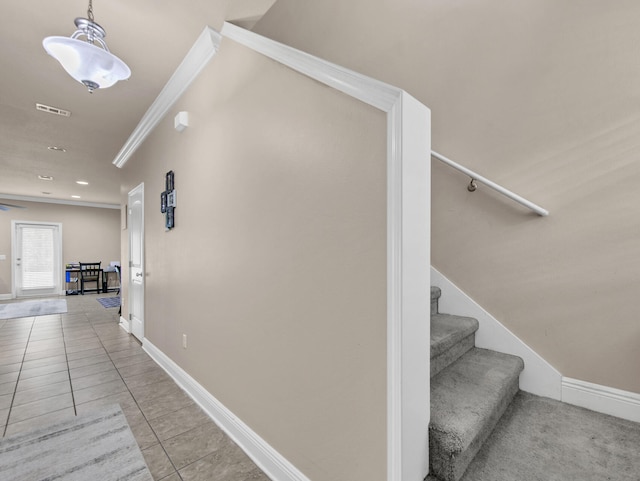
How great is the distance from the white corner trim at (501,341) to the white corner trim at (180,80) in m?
2.41

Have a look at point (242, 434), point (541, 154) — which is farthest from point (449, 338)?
point (242, 434)

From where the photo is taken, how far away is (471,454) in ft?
3.65

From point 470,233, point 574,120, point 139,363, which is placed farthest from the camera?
point 139,363

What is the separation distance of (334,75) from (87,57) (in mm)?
1579

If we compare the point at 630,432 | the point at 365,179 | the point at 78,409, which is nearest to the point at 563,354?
the point at 630,432

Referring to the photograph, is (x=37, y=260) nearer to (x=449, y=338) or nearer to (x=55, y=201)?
(x=55, y=201)

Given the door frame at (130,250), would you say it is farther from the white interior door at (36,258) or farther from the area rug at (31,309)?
the white interior door at (36,258)

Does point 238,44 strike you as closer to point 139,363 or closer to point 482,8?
point 482,8

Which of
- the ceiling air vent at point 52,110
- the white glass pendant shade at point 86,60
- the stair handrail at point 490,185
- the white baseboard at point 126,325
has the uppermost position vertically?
the ceiling air vent at point 52,110

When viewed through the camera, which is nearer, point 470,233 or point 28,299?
point 470,233

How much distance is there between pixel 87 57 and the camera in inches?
66.6

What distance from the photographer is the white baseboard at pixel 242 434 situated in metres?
1.45

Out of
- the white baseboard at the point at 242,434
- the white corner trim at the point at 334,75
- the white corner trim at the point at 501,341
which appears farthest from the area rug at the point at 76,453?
the white corner trim at the point at 334,75

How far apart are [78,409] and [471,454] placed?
2772 mm
